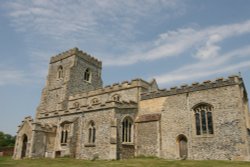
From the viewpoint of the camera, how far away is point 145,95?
28.3 m

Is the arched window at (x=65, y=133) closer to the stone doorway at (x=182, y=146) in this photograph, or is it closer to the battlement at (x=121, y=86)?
the battlement at (x=121, y=86)

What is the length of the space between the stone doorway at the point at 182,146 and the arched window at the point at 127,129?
522 centimetres

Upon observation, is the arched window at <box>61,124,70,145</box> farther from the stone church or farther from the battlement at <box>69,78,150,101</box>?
the battlement at <box>69,78,150,101</box>

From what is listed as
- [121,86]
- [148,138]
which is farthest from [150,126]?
[121,86]

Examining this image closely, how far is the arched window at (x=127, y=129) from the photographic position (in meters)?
25.2

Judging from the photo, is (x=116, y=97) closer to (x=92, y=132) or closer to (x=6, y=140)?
(x=92, y=132)

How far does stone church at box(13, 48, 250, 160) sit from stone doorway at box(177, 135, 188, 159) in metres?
0.08

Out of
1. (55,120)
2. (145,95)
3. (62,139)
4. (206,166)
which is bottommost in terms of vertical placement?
(206,166)

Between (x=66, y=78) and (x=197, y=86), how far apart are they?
829 inches

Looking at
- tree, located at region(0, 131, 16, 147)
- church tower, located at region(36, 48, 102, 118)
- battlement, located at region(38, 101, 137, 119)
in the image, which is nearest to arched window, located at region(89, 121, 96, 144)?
battlement, located at region(38, 101, 137, 119)

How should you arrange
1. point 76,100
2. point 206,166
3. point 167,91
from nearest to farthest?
1. point 206,166
2. point 167,91
3. point 76,100

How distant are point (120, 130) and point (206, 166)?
10.0m

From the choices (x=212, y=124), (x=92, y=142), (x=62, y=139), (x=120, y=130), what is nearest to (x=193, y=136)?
(x=212, y=124)

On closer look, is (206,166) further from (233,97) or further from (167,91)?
(167,91)
